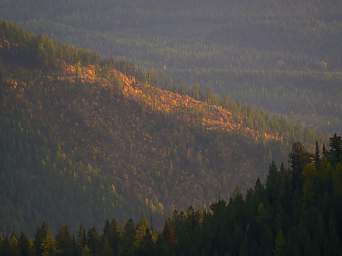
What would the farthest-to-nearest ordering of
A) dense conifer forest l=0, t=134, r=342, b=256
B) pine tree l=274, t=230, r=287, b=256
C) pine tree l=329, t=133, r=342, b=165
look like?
pine tree l=329, t=133, r=342, b=165, dense conifer forest l=0, t=134, r=342, b=256, pine tree l=274, t=230, r=287, b=256

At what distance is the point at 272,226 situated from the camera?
176375 mm

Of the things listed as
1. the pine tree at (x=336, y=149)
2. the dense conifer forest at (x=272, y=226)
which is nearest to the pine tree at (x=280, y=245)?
the dense conifer forest at (x=272, y=226)

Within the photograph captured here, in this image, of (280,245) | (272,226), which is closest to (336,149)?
(272,226)

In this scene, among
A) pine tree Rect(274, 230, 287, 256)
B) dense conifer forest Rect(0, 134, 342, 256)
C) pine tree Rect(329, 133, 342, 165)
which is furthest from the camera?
pine tree Rect(329, 133, 342, 165)

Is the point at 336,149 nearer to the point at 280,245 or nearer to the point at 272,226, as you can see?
the point at 272,226

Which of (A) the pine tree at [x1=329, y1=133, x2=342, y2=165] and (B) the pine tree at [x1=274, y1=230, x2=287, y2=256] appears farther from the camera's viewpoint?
(A) the pine tree at [x1=329, y1=133, x2=342, y2=165]

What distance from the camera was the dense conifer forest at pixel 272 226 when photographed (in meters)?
164

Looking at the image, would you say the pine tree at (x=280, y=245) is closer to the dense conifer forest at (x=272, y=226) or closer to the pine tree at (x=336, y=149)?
the dense conifer forest at (x=272, y=226)

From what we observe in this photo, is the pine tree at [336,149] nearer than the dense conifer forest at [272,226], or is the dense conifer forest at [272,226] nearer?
the dense conifer forest at [272,226]

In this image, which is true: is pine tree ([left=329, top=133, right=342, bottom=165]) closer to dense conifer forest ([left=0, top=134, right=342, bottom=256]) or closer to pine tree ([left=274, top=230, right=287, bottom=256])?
dense conifer forest ([left=0, top=134, right=342, bottom=256])

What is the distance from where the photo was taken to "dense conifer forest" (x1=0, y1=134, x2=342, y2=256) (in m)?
164

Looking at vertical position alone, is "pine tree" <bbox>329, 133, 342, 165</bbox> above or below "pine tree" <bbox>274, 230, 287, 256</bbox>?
above

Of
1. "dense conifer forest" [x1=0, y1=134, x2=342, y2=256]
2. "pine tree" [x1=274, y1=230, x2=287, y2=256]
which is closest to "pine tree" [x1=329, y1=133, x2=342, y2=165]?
"dense conifer forest" [x1=0, y1=134, x2=342, y2=256]

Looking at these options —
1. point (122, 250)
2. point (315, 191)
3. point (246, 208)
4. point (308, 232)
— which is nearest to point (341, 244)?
point (308, 232)
